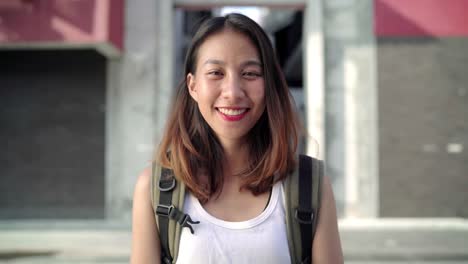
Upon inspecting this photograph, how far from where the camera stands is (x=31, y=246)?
780 centimetres

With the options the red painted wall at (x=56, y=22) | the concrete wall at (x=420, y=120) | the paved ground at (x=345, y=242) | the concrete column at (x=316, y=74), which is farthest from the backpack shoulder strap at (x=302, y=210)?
the concrete wall at (x=420, y=120)

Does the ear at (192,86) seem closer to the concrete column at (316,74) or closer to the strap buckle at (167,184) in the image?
the strap buckle at (167,184)

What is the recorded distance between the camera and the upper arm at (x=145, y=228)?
1.56m

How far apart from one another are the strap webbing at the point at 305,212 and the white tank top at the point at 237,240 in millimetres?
58

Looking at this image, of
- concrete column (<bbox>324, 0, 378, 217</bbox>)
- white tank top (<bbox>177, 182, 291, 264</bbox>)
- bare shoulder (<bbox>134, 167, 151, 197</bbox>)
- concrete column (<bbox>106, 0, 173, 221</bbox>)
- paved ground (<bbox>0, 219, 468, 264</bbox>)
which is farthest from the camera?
concrete column (<bbox>106, 0, 173, 221</bbox>)

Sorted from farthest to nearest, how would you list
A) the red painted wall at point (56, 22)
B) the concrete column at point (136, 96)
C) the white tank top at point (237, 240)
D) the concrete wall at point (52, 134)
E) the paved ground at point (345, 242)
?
the concrete wall at point (52, 134)
the concrete column at point (136, 96)
the red painted wall at point (56, 22)
the paved ground at point (345, 242)
the white tank top at point (237, 240)

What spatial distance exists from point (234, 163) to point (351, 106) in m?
9.69

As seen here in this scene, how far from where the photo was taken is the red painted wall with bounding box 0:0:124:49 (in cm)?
982

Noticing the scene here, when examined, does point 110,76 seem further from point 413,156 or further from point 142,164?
point 413,156

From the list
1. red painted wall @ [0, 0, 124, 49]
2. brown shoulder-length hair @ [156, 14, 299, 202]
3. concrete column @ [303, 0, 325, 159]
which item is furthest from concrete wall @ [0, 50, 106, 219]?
brown shoulder-length hair @ [156, 14, 299, 202]

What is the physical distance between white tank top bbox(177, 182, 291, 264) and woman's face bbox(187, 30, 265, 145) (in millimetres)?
318

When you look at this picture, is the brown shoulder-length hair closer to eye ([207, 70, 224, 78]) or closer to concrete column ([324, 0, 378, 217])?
eye ([207, 70, 224, 78])

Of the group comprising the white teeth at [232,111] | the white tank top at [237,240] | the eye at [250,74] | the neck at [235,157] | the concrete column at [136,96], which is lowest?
the white tank top at [237,240]

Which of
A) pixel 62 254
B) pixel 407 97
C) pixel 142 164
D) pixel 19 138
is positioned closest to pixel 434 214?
pixel 407 97
